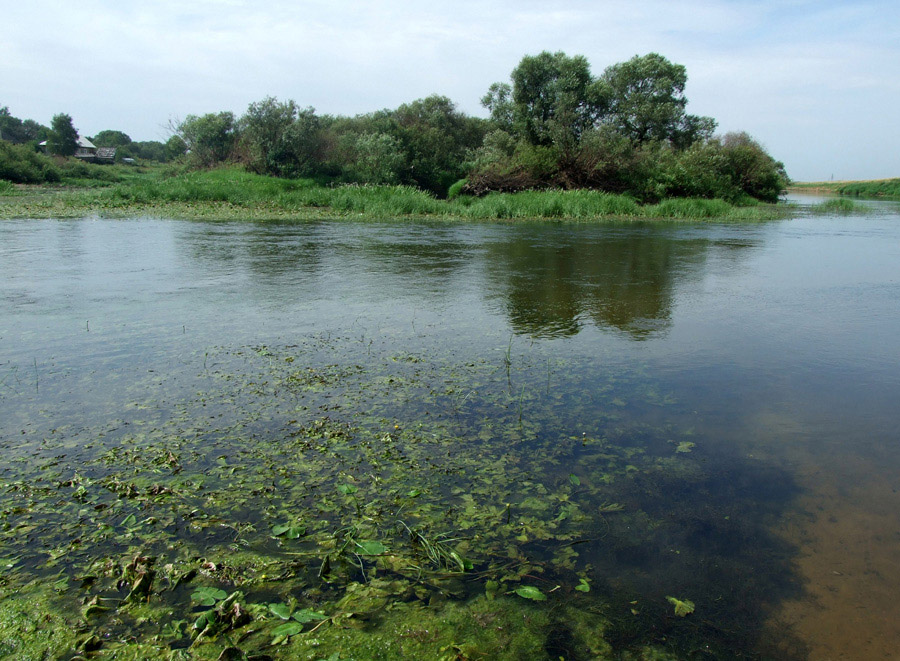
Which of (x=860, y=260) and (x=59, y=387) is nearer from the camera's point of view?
(x=59, y=387)

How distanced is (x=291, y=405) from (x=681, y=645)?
3.13 m

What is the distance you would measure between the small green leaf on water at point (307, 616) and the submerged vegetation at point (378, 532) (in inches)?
1.5

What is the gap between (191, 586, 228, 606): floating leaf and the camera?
248 centimetres

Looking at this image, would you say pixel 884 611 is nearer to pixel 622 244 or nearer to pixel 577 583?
pixel 577 583

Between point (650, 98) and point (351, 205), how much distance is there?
85.7 feet

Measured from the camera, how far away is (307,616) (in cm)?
240

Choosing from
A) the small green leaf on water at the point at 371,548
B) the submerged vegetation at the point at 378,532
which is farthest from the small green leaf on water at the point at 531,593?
the small green leaf on water at the point at 371,548

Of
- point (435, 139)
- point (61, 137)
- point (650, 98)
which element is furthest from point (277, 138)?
point (61, 137)

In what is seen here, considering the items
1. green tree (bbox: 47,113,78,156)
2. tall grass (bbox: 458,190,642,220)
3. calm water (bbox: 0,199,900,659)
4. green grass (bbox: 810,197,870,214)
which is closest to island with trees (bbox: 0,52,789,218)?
tall grass (bbox: 458,190,642,220)

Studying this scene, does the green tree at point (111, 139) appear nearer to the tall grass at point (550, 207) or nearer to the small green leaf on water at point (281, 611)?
the tall grass at point (550, 207)

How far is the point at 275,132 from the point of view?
38.8 meters

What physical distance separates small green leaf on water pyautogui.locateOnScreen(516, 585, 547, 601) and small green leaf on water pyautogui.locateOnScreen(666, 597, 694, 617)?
0.55 m

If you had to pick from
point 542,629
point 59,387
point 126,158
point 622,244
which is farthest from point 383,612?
point 126,158

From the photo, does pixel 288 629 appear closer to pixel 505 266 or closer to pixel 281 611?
pixel 281 611
